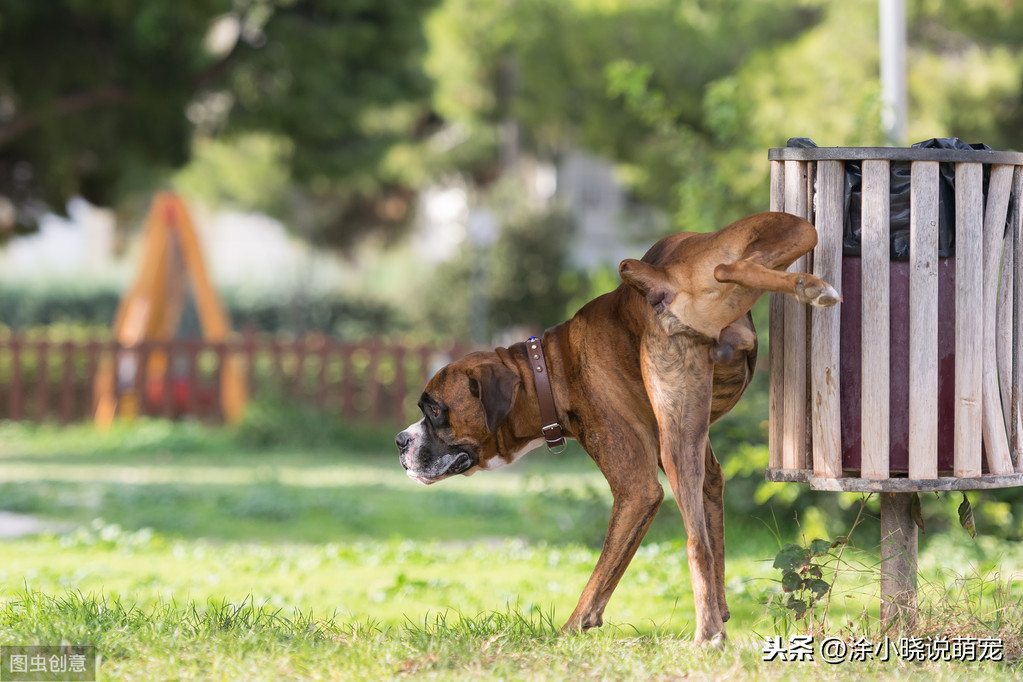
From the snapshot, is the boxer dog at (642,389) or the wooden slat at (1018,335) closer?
the boxer dog at (642,389)

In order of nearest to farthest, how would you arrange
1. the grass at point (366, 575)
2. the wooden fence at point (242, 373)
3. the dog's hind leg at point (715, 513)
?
1. the grass at point (366, 575)
2. the dog's hind leg at point (715, 513)
3. the wooden fence at point (242, 373)

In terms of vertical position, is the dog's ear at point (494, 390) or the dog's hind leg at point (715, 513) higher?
the dog's ear at point (494, 390)

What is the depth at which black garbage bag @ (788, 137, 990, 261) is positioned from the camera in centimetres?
401

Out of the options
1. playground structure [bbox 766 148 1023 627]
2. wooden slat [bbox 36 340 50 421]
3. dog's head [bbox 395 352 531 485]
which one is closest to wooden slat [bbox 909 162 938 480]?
playground structure [bbox 766 148 1023 627]

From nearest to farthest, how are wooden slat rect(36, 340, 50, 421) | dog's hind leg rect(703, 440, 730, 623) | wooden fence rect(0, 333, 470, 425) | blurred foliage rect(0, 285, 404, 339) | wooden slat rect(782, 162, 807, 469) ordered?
wooden slat rect(782, 162, 807, 469) → dog's hind leg rect(703, 440, 730, 623) → wooden fence rect(0, 333, 470, 425) → wooden slat rect(36, 340, 50, 421) → blurred foliage rect(0, 285, 404, 339)

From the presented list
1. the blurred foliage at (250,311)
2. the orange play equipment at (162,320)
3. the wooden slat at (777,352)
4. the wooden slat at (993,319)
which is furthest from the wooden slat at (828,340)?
the blurred foliage at (250,311)

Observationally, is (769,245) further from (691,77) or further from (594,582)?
(691,77)

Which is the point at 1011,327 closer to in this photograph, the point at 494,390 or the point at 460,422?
the point at 494,390

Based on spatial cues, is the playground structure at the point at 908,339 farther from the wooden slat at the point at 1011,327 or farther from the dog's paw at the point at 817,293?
the dog's paw at the point at 817,293

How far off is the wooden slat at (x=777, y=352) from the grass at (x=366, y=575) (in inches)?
24.3

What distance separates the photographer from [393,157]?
30141 mm

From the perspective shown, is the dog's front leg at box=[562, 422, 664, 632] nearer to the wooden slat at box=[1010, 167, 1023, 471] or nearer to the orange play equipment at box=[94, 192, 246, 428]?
the wooden slat at box=[1010, 167, 1023, 471]

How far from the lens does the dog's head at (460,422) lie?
412 cm

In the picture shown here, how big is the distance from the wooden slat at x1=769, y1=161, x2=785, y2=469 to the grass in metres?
0.62
